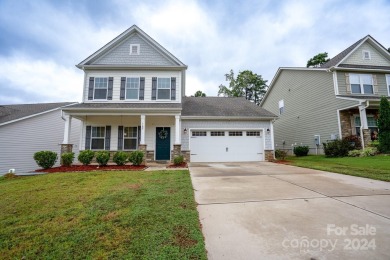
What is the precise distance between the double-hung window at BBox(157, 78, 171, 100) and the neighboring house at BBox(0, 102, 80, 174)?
693 cm

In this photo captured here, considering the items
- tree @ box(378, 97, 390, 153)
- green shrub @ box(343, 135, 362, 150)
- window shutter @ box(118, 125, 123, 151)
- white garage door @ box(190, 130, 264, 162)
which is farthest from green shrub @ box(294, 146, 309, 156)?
window shutter @ box(118, 125, 123, 151)

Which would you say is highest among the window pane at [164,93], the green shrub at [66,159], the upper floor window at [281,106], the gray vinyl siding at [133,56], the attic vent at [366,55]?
the attic vent at [366,55]

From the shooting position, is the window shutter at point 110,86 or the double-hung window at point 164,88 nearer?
the window shutter at point 110,86

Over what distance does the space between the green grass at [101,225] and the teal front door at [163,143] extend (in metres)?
7.13

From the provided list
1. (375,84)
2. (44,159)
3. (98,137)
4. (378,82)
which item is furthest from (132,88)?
(378,82)

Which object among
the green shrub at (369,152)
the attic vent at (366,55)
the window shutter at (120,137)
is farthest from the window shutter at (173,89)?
the attic vent at (366,55)

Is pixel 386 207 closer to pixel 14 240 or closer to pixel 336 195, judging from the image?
pixel 336 195

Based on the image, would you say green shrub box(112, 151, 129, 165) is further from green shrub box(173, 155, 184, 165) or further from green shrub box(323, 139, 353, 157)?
green shrub box(323, 139, 353, 157)

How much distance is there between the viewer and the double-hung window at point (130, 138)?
11695 mm

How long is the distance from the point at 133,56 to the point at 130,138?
552cm

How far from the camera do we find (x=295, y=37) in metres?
15.9

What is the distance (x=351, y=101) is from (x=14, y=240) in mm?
A: 15648

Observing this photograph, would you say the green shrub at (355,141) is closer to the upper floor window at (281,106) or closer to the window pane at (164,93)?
the upper floor window at (281,106)

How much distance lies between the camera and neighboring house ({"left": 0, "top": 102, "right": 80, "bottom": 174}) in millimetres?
11609
